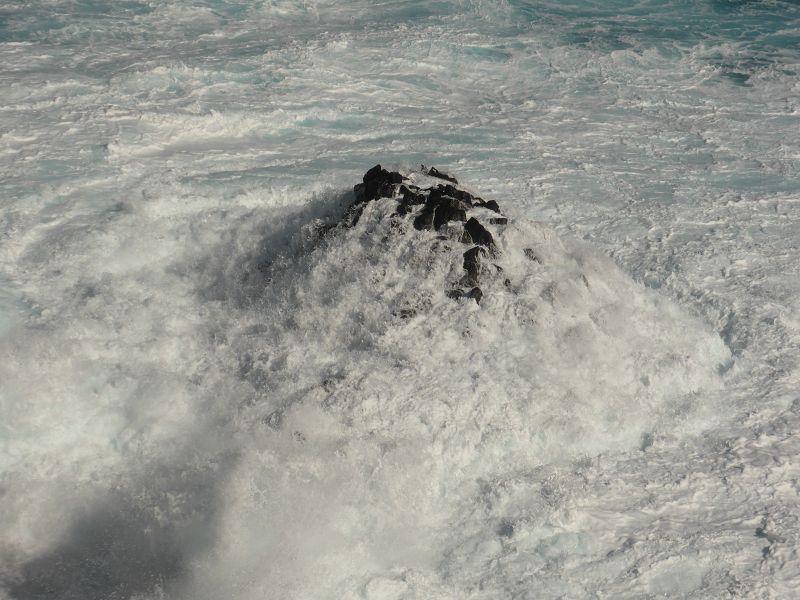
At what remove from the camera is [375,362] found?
18.9ft

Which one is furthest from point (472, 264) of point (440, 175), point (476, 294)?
point (440, 175)

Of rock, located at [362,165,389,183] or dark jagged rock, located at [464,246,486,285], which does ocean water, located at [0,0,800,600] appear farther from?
rock, located at [362,165,389,183]

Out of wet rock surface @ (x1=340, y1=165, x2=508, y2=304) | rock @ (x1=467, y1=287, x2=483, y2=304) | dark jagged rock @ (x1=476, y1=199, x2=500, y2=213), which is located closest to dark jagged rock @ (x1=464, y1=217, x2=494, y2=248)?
wet rock surface @ (x1=340, y1=165, x2=508, y2=304)

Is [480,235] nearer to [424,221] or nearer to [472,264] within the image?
[472,264]

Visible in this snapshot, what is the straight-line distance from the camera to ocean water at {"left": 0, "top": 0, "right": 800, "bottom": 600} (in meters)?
4.87

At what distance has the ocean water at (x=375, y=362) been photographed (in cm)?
487

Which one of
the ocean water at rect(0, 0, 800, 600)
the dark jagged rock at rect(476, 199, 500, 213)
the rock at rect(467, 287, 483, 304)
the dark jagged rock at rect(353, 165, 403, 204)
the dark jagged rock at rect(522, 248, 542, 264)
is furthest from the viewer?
the dark jagged rock at rect(476, 199, 500, 213)

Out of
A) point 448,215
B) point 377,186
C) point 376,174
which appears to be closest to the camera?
point 448,215

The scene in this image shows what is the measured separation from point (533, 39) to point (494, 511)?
9.31m

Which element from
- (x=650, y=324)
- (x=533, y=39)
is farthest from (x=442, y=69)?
(x=650, y=324)

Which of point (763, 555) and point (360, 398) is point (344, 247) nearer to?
point (360, 398)

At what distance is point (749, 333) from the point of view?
6.67m

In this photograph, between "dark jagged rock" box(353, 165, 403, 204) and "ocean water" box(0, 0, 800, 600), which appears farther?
"dark jagged rock" box(353, 165, 403, 204)

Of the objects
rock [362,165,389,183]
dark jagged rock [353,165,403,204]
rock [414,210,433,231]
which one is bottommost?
rock [414,210,433,231]
